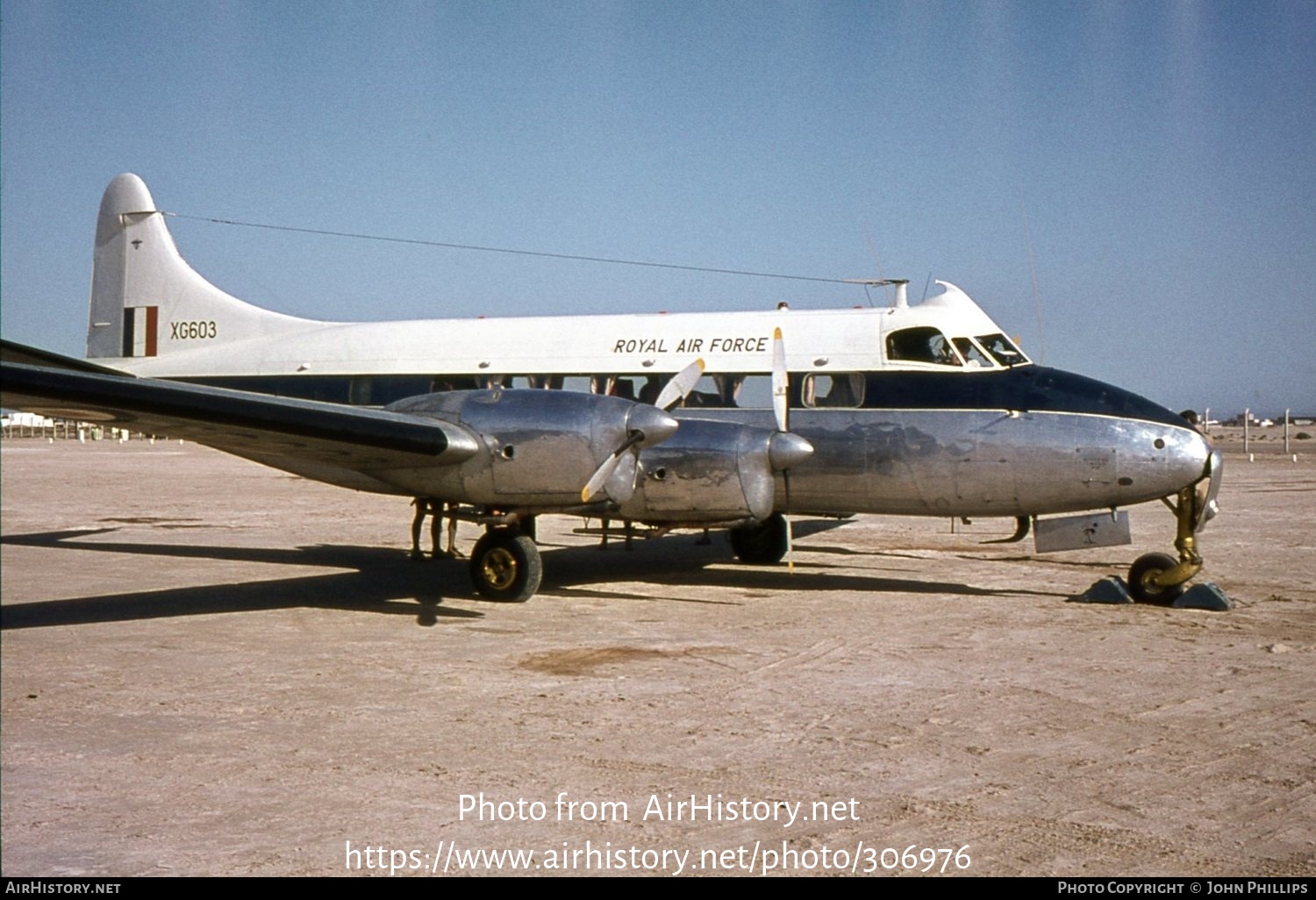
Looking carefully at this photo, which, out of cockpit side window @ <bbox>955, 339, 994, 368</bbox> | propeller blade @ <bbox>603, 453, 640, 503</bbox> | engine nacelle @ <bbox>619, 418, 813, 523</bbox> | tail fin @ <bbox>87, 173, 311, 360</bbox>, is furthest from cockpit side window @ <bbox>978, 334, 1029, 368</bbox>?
tail fin @ <bbox>87, 173, 311, 360</bbox>

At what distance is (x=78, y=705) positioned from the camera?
7.19 m

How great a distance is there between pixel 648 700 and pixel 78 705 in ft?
11.5

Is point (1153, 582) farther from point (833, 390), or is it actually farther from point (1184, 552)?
point (833, 390)

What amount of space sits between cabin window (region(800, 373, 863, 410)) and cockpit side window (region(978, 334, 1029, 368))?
1451 millimetres

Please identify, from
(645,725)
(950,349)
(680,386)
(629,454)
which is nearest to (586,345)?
(680,386)

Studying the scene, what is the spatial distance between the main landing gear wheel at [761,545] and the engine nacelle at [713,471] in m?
3.45

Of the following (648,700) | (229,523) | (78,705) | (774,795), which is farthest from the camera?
(229,523)

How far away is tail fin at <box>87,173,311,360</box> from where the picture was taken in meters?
17.0

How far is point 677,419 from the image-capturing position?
13.6 metres

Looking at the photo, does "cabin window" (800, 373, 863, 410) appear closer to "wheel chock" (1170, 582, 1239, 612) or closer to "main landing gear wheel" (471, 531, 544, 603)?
"main landing gear wheel" (471, 531, 544, 603)

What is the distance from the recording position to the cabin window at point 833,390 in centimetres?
1366

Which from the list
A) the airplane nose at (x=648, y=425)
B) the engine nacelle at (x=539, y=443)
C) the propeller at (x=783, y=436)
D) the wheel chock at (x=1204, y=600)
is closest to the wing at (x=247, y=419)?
the engine nacelle at (x=539, y=443)

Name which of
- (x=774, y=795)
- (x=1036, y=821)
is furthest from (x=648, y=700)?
(x=1036, y=821)
